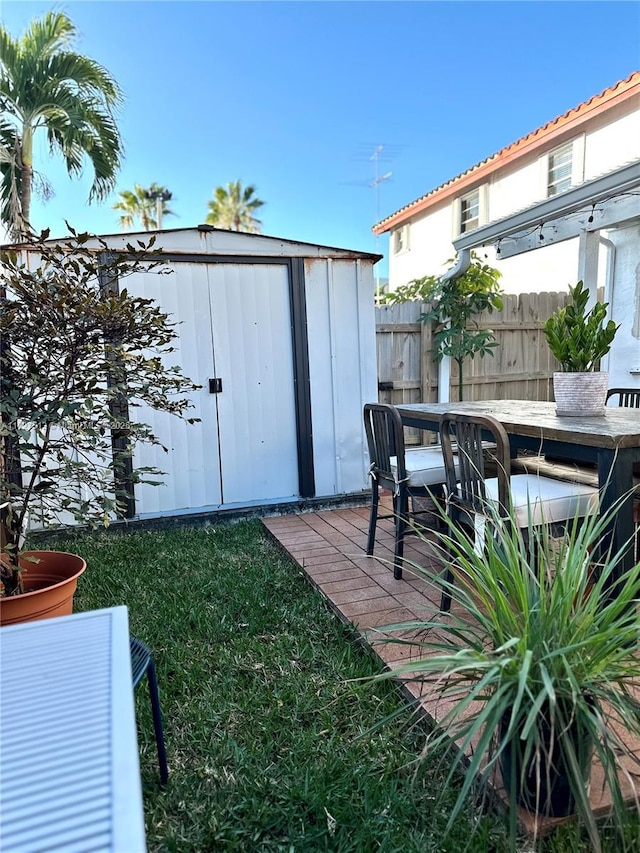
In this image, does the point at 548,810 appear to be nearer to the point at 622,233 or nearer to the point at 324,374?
the point at 324,374

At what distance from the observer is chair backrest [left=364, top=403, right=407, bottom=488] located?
8.99 ft

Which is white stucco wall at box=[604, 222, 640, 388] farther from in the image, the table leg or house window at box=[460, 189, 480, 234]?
house window at box=[460, 189, 480, 234]

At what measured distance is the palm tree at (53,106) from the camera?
622 cm

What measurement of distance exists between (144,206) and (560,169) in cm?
1372

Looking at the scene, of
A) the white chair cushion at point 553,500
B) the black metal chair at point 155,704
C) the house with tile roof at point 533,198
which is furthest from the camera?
the house with tile roof at point 533,198

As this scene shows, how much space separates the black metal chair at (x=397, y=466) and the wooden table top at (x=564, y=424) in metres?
0.31

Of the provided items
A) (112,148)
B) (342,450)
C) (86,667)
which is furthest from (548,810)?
(112,148)

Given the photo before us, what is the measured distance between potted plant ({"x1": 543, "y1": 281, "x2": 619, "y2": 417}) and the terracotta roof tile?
4.44 metres

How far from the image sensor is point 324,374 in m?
4.30

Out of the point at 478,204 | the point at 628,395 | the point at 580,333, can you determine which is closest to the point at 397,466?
the point at 580,333

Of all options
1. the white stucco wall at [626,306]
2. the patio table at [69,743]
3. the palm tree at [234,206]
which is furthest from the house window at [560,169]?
the palm tree at [234,206]

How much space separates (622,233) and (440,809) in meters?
5.09

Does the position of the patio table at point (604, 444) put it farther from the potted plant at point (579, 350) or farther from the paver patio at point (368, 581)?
the paver patio at point (368, 581)

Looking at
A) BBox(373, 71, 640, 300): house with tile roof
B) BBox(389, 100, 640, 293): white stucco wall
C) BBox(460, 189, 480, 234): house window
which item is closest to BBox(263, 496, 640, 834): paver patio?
BBox(373, 71, 640, 300): house with tile roof
